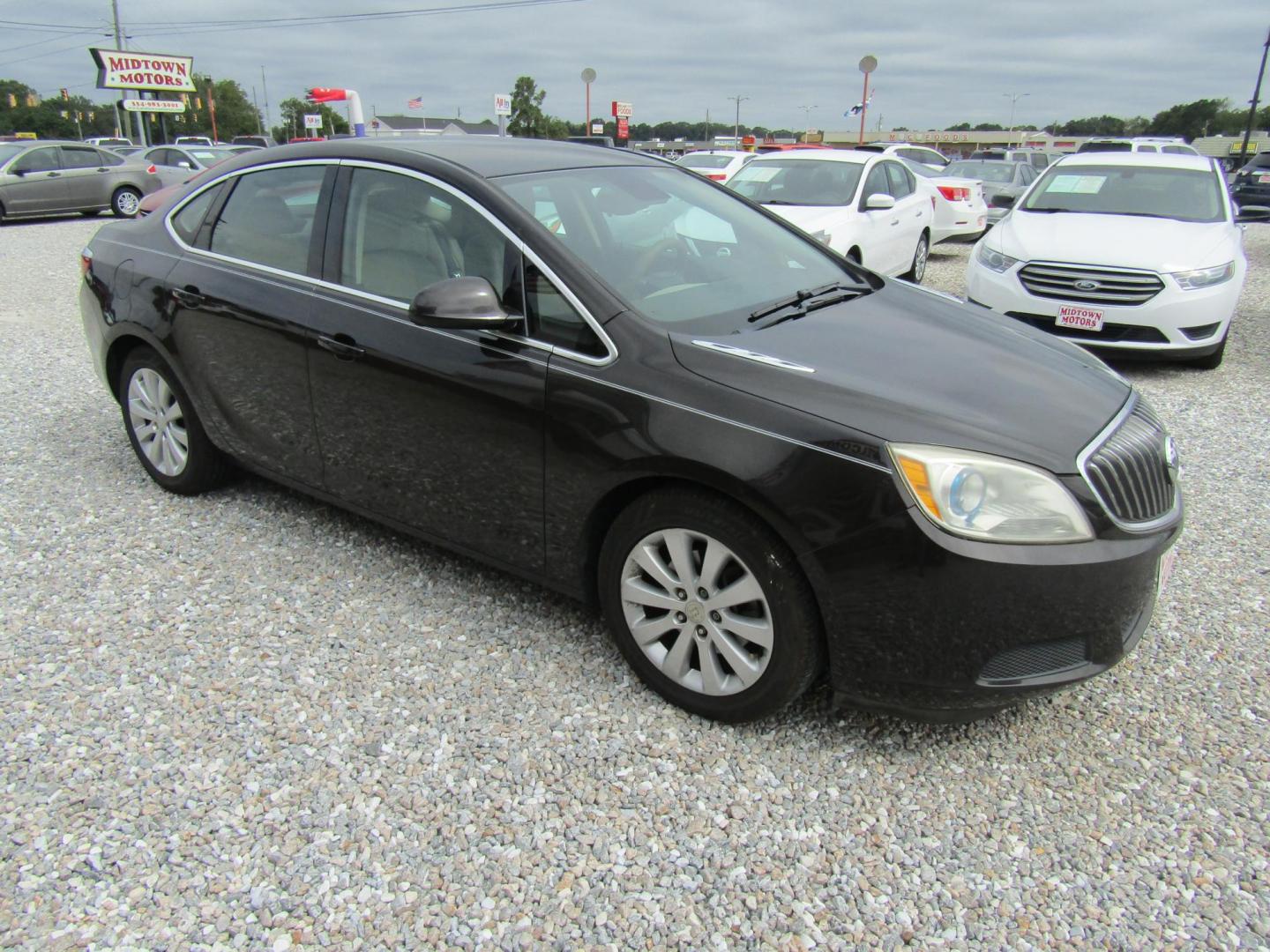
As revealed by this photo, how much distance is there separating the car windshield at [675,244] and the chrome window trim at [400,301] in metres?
0.11

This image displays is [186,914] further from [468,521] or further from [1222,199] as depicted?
[1222,199]

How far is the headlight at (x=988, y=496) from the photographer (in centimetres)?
225

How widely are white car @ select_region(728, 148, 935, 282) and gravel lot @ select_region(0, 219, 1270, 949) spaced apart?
18.3 feet

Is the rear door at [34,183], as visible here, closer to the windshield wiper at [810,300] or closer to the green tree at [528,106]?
the windshield wiper at [810,300]

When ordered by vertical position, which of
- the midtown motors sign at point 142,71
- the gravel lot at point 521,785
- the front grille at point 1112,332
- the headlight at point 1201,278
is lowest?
the gravel lot at point 521,785

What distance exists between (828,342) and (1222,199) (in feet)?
21.7

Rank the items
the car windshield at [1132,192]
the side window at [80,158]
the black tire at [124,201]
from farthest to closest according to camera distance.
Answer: the black tire at [124,201], the side window at [80,158], the car windshield at [1132,192]

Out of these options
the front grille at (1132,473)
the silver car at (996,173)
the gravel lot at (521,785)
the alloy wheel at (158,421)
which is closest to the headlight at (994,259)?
the gravel lot at (521,785)

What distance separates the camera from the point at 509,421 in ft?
9.43

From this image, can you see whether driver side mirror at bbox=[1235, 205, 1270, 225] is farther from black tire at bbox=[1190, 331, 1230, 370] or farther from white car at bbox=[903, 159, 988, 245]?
white car at bbox=[903, 159, 988, 245]

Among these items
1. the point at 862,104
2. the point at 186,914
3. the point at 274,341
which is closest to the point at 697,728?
the point at 186,914

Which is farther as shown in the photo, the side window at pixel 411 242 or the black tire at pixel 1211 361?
the black tire at pixel 1211 361

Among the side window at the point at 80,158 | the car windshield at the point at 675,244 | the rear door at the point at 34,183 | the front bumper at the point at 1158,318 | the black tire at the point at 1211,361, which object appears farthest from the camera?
the side window at the point at 80,158

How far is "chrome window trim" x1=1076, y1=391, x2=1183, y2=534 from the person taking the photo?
2383 millimetres
